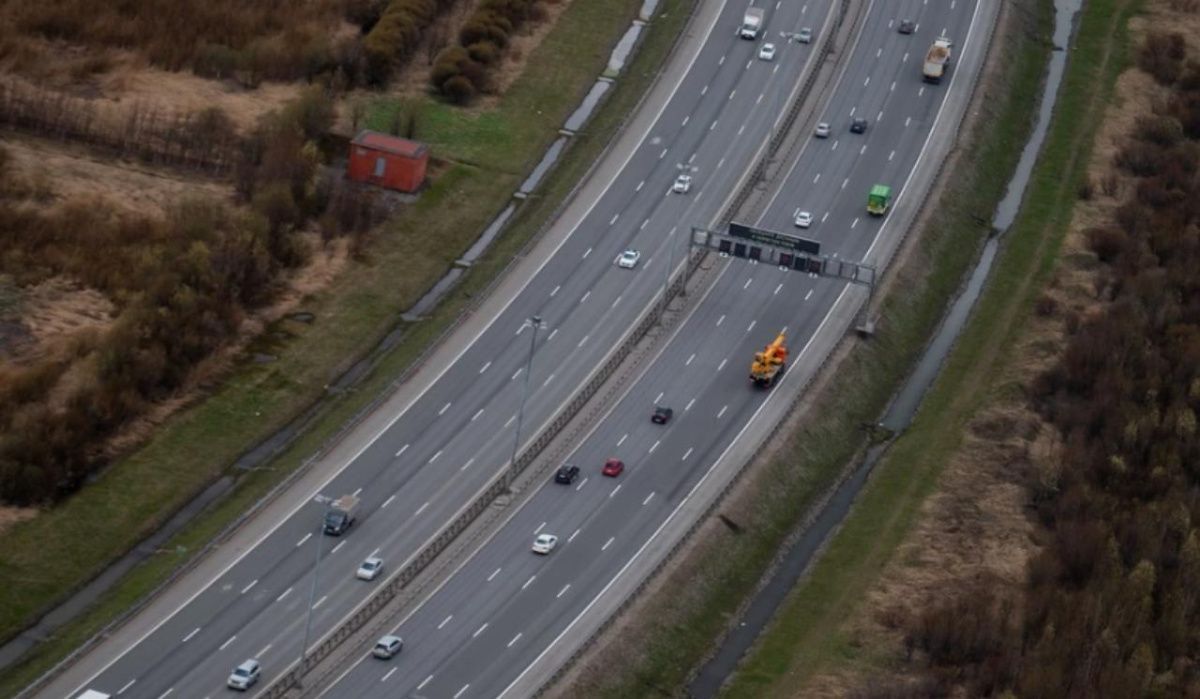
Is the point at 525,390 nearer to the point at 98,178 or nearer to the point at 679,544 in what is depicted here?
the point at 679,544

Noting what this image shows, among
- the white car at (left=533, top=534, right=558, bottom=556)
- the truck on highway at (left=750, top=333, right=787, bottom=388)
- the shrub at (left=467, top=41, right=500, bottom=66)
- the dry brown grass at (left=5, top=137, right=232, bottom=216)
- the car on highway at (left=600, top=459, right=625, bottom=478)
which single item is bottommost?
the white car at (left=533, top=534, right=558, bottom=556)

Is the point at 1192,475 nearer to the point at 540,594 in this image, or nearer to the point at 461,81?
the point at 540,594

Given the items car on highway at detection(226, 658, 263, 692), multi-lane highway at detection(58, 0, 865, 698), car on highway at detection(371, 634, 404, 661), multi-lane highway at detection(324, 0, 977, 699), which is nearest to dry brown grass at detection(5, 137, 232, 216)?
multi-lane highway at detection(58, 0, 865, 698)

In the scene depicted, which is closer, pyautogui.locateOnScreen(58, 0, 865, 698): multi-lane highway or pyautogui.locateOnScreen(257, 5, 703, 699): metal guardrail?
pyautogui.locateOnScreen(257, 5, 703, 699): metal guardrail

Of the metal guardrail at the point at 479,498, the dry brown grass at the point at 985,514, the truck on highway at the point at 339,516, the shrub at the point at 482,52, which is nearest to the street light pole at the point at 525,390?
the metal guardrail at the point at 479,498

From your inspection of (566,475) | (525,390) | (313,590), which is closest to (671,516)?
(566,475)

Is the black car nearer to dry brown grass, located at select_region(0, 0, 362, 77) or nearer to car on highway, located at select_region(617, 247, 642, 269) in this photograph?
car on highway, located at select_region(617, 247, 642, 269)

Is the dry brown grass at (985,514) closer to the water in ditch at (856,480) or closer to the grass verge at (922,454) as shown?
the grass verge at (922,454)

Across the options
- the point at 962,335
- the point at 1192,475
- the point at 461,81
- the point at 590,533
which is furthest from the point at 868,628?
the point at 461,81
